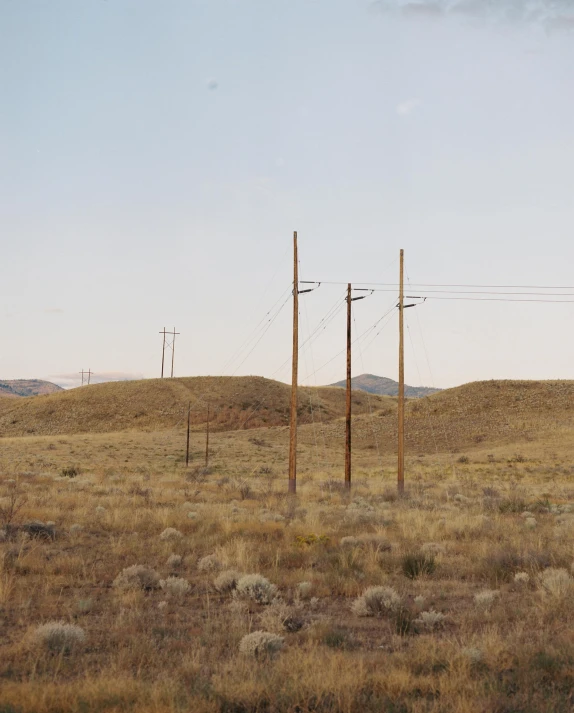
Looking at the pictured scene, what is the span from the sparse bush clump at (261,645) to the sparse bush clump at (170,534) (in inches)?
288

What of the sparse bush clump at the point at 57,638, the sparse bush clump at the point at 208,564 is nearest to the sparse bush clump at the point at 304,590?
the sparse bush clump at the point at 208,564

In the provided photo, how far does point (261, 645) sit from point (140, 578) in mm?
3907

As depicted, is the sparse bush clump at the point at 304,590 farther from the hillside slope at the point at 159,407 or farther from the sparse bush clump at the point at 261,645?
the hillside slope at the point at 159,407

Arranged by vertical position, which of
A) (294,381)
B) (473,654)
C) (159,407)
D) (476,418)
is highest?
(159,407)

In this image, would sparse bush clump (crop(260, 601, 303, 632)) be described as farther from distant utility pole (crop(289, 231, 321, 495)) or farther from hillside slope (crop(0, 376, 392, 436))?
hillside slope (crop(0, 376, 392, 436))

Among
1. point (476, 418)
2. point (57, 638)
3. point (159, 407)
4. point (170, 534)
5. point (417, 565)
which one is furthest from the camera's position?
point (159, 407)

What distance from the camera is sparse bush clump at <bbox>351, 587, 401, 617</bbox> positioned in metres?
8.80

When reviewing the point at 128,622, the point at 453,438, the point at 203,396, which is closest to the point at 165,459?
the point at 453,438

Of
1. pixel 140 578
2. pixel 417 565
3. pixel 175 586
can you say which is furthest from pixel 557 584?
pixel 140 578

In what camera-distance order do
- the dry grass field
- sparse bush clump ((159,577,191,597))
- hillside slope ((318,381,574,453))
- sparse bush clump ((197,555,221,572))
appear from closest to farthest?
the dry grass field
sparse bush clump ((159,577,191,597))
sparse bush clump ((197,555,221,572))
hillside slope ((318,381,574,453))

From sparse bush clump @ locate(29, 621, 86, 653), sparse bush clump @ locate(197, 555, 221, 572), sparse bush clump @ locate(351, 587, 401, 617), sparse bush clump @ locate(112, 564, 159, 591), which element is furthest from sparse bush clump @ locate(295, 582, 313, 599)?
sparse bush clump @ locate(29, 621, 86, 653)

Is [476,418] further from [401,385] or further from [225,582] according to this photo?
[225,582]

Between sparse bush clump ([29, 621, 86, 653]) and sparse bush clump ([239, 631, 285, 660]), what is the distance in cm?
180

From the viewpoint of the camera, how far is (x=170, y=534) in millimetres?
14211
